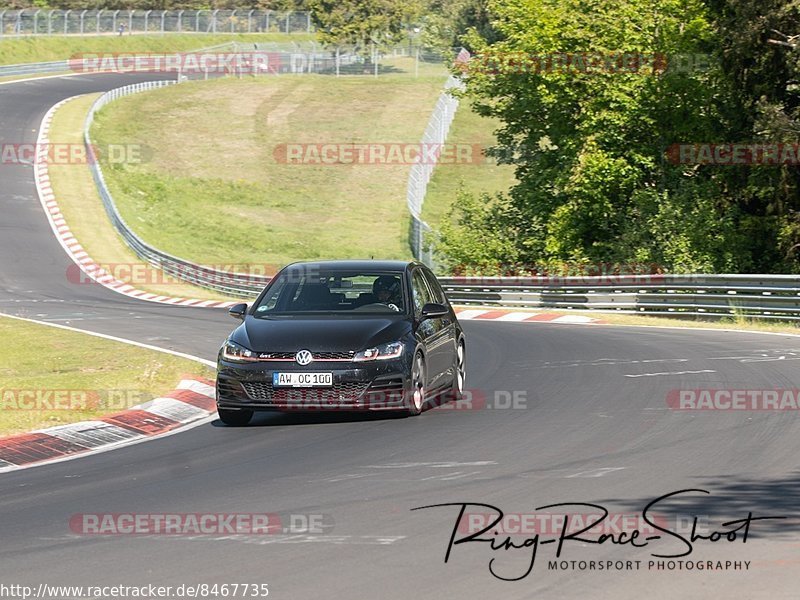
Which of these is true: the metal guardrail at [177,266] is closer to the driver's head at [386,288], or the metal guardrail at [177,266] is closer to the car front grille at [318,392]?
the driver's head at [386,288]

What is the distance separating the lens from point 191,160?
71.4 m

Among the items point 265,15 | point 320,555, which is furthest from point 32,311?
point 265,15

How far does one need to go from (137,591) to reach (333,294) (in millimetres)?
7808

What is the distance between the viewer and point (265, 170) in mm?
71625

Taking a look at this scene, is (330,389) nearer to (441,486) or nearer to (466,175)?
(441,486)

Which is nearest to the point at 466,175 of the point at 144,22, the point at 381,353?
the point at 144,22

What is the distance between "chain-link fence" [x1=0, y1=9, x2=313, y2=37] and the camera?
99812mm

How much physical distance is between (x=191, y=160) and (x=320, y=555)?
215 ft

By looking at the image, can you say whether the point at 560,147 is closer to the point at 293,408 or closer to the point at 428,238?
the point at 428,238

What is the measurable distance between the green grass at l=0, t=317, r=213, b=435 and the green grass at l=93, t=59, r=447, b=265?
30.6m

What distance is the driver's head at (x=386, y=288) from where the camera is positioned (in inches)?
559

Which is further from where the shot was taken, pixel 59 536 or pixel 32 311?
pixel 32 311

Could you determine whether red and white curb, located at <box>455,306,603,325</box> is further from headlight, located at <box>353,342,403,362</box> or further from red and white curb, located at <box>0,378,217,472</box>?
headlight, located at <box>353,342,403,362</box>

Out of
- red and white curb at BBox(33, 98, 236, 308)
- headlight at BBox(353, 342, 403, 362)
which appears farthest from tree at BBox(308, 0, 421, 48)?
headlight at BBox(353, 342, 403, 362)
